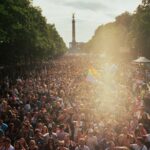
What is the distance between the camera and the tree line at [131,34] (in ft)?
242

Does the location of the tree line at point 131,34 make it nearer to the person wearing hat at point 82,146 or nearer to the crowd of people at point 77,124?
the crowd of people at point 77,124

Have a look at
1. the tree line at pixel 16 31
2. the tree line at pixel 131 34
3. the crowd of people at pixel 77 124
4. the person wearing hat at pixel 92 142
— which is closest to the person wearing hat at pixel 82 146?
the crowd of people at pixel 77 124

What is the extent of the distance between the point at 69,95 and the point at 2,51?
24978 mm

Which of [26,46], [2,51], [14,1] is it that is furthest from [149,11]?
[14,1]

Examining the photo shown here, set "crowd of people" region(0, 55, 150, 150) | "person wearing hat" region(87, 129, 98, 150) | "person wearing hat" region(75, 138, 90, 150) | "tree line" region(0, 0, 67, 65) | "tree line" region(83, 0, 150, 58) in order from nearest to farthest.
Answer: "person wearing hat" region(75, 138, 90, 150), "crowd of people" region(0, 55, 150, 150), "person wearing hat" region(87, 129, 98, 150), "tree line" region(0, 0, 67, 65), "tree line" region(83, 0, 150, 58)

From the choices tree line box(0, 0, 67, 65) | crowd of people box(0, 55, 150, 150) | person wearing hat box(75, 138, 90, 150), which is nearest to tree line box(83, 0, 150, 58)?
tree line box(0, 0, 67, 65)

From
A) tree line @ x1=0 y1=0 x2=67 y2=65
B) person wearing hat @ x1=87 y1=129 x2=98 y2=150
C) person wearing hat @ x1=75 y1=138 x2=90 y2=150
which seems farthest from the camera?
tree line @ x1=0 y1=0 x2=67 y2=65

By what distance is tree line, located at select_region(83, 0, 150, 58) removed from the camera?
73750 mm

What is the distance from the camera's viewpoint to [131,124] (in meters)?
19.9

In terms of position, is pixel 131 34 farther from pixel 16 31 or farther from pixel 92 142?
pixel 92 142

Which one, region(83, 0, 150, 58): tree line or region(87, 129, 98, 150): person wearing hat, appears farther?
region(83, 0, 150, 58): tree line

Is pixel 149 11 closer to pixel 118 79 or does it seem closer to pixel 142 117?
pixel 118 79

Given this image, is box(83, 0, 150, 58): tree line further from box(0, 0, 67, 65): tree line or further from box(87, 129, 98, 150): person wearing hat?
box(87, 129, 98, 150): person wearing hat

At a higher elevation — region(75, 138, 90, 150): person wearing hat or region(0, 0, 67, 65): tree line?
region(0, 0, 67, 65): tree line
